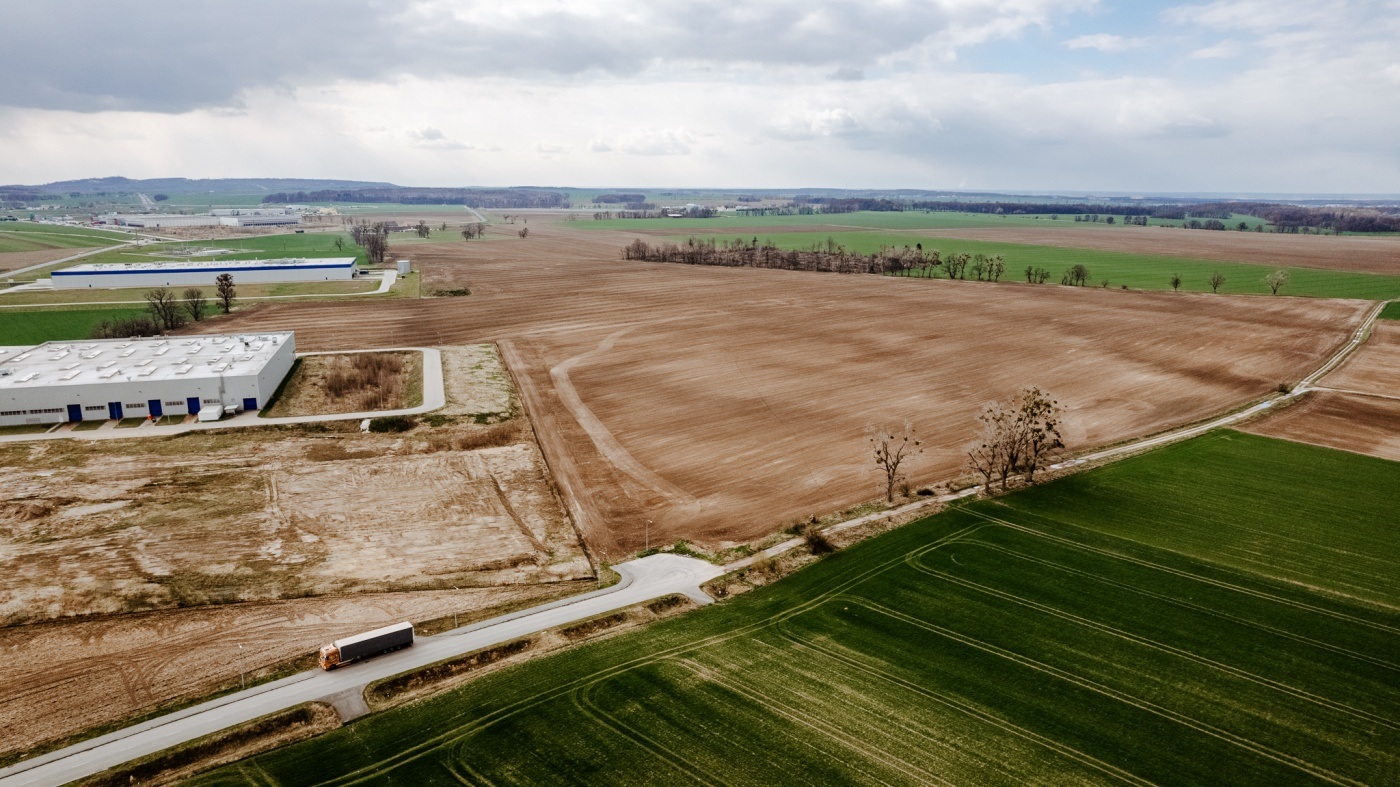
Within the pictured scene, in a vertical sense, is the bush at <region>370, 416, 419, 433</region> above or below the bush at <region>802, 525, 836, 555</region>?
above

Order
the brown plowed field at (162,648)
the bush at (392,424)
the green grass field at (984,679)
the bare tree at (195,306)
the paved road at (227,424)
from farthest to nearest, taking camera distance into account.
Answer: the bare tree at (195,306) → the bush at (392,424) → the paved road at (227,424) → the brown plowed field at (162,648) → the green grass field at (984,679)

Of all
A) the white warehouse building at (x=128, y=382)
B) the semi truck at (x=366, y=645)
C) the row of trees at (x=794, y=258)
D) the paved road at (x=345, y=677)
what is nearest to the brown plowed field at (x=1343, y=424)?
the paved road at (x=345, y=677)

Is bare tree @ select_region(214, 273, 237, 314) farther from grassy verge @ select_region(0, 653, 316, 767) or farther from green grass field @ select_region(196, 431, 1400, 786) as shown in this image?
green grass field @ select_region(196, 431, 1400, 786)

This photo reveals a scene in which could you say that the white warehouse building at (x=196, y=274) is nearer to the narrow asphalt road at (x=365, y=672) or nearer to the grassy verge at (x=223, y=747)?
the narrow asphalt road at (x=365, y=672)

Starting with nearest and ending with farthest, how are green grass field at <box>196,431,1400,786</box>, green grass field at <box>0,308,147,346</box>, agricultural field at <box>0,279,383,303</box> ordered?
green grass field at <box>196,431,1400,786</box> → green grass field at <box>0,308,147,346</box> → agricultural field at <box>0,279,383,303</box>

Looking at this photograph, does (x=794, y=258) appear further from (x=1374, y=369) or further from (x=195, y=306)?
(x=195, y=306)

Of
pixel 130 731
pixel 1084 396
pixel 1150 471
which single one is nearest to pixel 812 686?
pixel 130 731

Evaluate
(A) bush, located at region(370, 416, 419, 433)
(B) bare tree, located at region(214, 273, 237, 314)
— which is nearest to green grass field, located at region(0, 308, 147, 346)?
(B) bare tree, located at region(214, 273, 237, 314)
